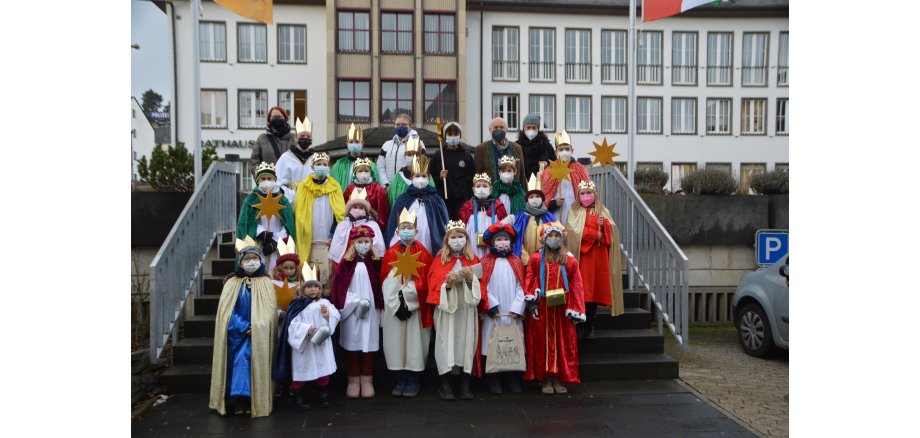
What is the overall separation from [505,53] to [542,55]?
6.27ft

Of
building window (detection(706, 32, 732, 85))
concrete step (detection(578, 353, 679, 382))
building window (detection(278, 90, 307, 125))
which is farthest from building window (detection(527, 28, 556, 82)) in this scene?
concrete step (detection(578, 353, 679, 382))

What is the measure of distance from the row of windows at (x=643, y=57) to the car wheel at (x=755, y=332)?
2308 centimetres

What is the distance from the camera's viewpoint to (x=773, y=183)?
10.8m

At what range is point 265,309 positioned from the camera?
5.90m

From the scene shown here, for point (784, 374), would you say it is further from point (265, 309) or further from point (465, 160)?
point (265, 309)

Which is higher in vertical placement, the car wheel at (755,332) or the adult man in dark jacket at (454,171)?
the adult man in dark jacket at (454,171)

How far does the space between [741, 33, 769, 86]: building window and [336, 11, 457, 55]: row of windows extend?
1514 centimetres

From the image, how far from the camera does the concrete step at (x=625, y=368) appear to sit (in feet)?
23.0

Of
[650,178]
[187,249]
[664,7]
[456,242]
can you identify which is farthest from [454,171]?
[650,178]

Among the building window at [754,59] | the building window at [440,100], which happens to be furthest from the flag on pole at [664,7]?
the building window at [754,59]

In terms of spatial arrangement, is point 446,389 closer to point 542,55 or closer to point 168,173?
point 168,173

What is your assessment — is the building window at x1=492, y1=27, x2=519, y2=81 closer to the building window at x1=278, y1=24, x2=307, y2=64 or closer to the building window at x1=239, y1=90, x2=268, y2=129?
the building window at x1=278, y1=24, x2=307, y2=64

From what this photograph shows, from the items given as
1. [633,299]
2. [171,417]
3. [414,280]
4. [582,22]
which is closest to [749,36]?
[582,22]

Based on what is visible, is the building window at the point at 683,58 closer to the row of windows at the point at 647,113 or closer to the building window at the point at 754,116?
the row of windows at the point at 647,113
